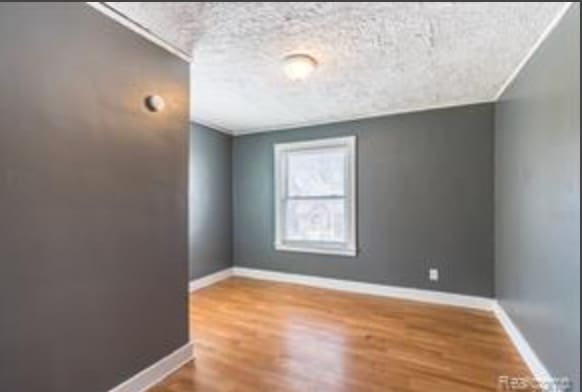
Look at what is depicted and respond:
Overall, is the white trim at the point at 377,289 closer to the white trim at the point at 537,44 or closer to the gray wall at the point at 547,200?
the gray wall at the point at 547,200

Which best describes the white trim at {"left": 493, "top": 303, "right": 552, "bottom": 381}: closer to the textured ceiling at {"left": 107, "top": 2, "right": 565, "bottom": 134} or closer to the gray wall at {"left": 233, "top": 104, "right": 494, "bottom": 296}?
the gray wall at {"left": 233, "top": 104, "right": 494, "bottom": 296}

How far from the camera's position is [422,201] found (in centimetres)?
368

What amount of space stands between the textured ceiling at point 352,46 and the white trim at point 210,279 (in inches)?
86.8

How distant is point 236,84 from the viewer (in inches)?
114

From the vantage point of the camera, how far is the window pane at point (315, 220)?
421cm

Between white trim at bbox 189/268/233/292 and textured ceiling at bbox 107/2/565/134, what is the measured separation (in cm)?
221

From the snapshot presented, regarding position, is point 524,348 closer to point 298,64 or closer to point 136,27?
point 298,64

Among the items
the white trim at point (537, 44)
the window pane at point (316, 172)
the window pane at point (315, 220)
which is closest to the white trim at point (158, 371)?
the window pane at point (315, 220)

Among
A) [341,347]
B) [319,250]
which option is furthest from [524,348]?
[319,250]

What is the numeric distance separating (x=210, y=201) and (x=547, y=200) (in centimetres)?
362

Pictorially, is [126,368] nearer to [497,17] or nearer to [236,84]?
[236,84]

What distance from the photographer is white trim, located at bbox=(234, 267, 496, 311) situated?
3.41 meters

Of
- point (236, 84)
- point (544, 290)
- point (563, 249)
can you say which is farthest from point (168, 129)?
point (544, 290)

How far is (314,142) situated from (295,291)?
193 centimetres
